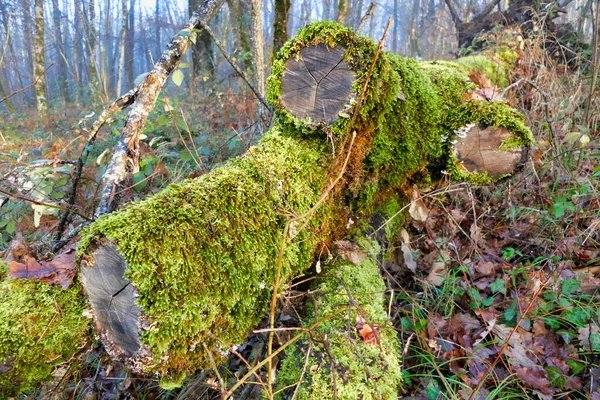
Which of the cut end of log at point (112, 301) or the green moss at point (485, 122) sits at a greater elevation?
the green moss at point (485, 122)

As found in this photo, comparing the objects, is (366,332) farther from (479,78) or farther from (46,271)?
(479,78)

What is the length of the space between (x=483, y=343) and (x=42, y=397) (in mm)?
2474

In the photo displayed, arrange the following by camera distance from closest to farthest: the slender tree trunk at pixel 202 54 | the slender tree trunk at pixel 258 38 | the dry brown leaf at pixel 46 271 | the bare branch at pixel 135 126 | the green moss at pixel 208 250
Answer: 1. the green moss at pixel 208 250
2. the dry brown leaf at pixel 46 271
3. the bare branch at pixel 135 126
4. the slender tree trunk at pixel 258 38
5. the slender tree trunk at pixel 202 54

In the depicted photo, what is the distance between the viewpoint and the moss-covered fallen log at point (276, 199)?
1.24m

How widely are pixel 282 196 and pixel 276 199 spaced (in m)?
0.03

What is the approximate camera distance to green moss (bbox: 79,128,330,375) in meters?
1.22

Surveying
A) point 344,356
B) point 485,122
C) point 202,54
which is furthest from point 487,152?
point 202,54

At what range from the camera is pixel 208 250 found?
52.9 inches

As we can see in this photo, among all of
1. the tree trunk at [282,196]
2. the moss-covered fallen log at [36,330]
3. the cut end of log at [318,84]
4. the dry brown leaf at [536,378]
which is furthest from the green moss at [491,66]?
the moss-covered fallen log at [36,330]

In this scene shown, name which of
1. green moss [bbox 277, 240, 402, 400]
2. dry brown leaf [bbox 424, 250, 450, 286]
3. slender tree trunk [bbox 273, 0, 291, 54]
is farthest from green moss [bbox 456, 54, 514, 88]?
green moss [bbox 277, 240, 402, 400]

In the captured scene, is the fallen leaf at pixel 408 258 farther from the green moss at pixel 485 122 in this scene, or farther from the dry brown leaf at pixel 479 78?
the dry brown leaf at pixel 479 78

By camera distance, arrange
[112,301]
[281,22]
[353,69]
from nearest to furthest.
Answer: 1. [112,301]
2. [353,69]
3. [281,22]

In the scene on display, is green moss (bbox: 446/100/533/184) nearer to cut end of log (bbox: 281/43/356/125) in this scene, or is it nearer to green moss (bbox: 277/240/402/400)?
cut end of log (bbox: 281/43/356/125)

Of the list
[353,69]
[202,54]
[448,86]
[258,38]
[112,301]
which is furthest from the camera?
[202,54]
